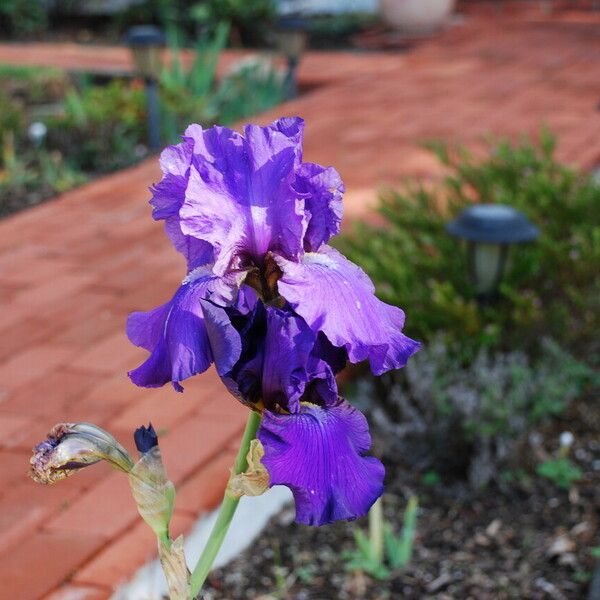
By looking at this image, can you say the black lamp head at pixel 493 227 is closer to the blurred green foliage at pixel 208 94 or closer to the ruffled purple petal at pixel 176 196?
the ruffled purple petal at pixel 176 196

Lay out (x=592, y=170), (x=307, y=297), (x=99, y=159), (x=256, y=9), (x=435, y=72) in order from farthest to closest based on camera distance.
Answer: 1. (x=256, y=9)
2. (x=435, y=72)
3. (x=99, y=159)
4. (x=592, y=170)
5. (x=307, y=297)

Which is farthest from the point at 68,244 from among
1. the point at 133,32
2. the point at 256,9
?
the point at 256,9

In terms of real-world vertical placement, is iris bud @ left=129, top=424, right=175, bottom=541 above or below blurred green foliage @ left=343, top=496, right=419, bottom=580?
above

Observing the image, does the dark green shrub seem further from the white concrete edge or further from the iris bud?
the iris bud

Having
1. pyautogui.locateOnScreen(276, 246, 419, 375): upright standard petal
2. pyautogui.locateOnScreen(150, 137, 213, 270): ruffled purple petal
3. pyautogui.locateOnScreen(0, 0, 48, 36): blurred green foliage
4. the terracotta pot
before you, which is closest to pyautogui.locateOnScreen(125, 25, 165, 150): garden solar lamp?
the terracotta pot

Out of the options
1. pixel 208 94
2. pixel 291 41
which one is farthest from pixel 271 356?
pixel 291 41

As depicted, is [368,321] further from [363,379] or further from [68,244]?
[68,244]
